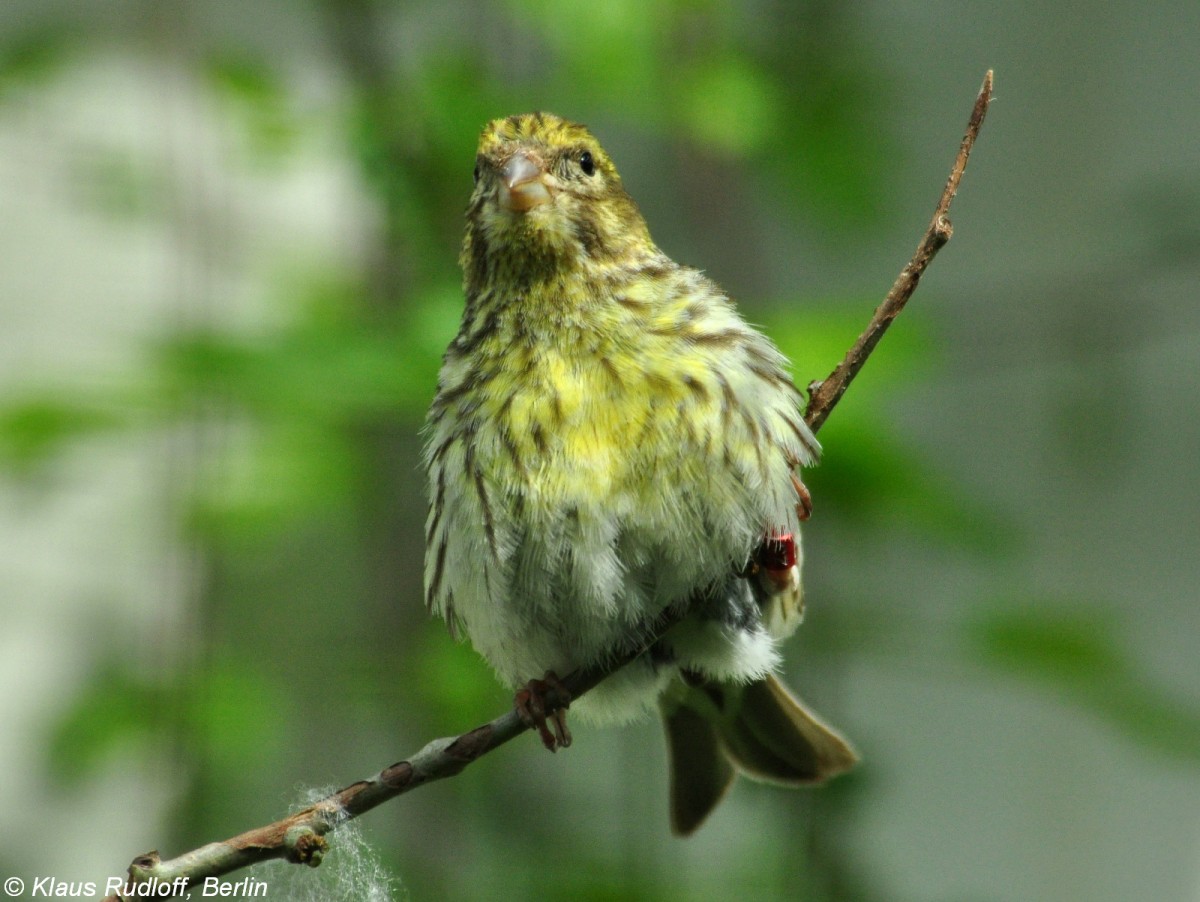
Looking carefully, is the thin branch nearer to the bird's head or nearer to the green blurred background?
the green blurred background

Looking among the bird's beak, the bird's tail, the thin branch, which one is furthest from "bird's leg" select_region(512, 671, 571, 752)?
the bird's beak

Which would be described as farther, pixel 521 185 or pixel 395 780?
pixel 521 185

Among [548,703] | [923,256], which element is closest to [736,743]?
[548,703]

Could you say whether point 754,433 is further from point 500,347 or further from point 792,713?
point 792,713

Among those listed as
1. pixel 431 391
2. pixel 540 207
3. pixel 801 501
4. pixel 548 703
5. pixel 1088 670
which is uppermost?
pixel 540 207

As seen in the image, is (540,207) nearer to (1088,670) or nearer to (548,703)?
(548,703)

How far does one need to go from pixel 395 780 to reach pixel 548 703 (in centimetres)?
79

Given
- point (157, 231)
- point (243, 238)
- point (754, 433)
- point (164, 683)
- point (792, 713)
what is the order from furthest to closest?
1. point (157, 231)
2. point (243, 238)
3. point (164, 683)
4. point (792, 713)
5. point (754, 433)

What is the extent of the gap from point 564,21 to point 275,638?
345 cm

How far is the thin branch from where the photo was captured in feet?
6.43

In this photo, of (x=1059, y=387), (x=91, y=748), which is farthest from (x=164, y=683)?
(x=1059, y=387)

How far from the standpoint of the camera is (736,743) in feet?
11.7

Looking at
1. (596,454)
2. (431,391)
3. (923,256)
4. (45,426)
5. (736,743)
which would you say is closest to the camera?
(923,256)

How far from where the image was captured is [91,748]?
4.69 m
